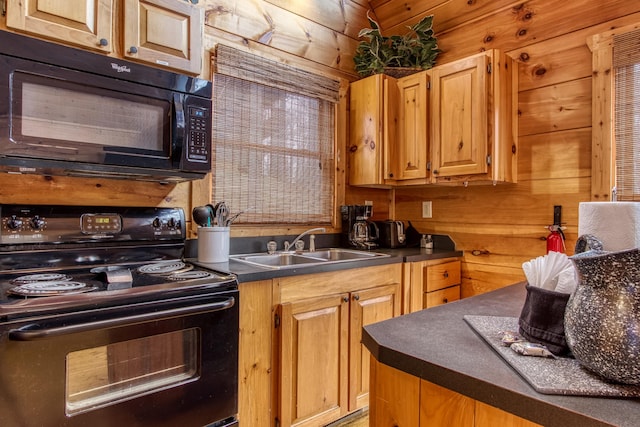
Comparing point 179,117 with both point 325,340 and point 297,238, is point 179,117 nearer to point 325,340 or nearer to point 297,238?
point 297,238

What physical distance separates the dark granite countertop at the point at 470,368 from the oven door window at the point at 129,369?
84 centimetres

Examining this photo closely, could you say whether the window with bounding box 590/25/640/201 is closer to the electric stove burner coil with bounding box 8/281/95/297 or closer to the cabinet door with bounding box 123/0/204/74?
the cabinet door with bounding box 123/0/204/74

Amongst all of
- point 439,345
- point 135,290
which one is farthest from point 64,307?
point 439,345

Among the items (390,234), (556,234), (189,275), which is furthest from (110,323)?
(556,234)

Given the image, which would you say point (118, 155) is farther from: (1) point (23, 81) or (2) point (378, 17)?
(2) point (378, 17)

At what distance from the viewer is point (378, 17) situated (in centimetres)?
315

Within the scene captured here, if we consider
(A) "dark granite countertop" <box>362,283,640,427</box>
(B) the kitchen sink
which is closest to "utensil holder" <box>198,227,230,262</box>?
(B) the kitchen sink

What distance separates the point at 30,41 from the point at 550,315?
183 cm

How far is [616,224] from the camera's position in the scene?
86cm

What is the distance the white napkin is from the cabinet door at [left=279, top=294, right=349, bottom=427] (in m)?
1.15

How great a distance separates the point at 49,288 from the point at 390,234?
6.64ft

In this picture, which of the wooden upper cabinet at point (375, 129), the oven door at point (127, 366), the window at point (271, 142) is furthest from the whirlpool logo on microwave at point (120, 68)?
the wooden upper cabinet at point (375, 129)

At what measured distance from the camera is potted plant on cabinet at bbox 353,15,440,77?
8.81ft

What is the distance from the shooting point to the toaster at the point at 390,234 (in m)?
2.73
